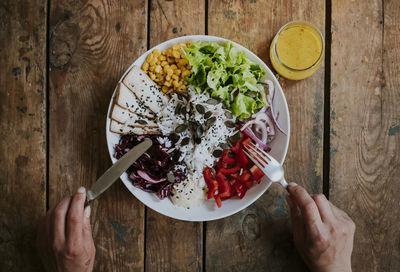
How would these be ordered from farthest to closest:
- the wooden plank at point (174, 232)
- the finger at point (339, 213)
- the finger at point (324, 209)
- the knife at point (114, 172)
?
the wooden plank at point (174, 232), the finger at point (339, 213), the finger at point (324, 209), the knife at point (114, 172)

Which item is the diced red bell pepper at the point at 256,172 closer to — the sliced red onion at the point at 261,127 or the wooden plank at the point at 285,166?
the sliced red onion at the point at 261,127

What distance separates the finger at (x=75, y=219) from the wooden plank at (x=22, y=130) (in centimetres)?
50

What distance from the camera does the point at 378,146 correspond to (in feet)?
7.45

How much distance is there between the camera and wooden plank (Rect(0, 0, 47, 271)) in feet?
7.36

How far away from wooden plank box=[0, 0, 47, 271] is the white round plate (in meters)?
0.63

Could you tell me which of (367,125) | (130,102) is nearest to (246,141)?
(130,102)

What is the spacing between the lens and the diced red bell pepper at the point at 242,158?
2006mm

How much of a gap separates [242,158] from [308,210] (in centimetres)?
46

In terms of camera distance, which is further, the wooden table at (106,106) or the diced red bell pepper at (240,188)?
the wooden table at (106,106)

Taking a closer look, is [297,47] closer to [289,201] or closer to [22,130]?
[289,201]

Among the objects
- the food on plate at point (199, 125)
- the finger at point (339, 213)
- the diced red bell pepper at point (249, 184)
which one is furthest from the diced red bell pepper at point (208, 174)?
the finger at point (339, 213)

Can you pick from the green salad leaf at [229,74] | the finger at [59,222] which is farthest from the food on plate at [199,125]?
the finger at [59,222]

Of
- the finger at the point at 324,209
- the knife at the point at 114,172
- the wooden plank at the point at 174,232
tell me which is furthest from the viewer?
the wooden plank at the point at 174,232

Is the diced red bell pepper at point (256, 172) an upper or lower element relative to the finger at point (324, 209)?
upper
